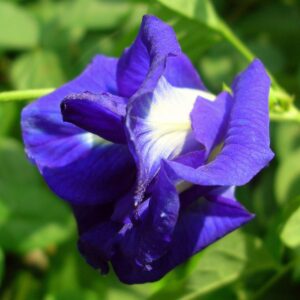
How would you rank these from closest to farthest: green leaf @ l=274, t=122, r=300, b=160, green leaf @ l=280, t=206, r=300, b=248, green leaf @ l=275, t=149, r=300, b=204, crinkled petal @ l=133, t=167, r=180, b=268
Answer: crinkled petal @ l=133, t=167, r=180, b=268, green leaf @ l=280, t=206, r=300, b=248, green leaf @ l=275, t=149, r=300, b=204, green leaf @ l=274, t=122, r=300, b=160

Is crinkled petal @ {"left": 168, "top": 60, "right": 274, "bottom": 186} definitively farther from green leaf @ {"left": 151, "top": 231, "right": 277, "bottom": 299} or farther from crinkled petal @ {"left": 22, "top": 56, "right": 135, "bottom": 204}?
green leaf @ {"left": 151, "top": 231, "right": 277, "bottom": 299}

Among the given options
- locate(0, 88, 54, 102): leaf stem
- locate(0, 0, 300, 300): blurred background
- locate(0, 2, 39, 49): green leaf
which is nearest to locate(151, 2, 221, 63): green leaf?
locate(0, 0, 300, 300): blurred background

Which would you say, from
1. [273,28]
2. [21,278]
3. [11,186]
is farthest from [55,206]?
[273,28]

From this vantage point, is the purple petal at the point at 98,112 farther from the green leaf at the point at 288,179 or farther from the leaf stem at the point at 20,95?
the green leaf at the point at 288,179

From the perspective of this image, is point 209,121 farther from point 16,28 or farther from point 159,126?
point 16,28

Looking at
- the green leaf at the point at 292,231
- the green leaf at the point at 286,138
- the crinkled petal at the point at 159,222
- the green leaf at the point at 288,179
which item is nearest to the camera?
the crinkled petal at the point at 159,222

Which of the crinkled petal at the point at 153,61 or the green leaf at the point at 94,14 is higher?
the crinkled petal at the point at 153,61

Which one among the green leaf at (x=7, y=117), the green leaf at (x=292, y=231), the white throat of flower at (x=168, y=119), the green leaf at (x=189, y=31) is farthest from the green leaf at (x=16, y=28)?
the green leaf at (x=292, y=231)

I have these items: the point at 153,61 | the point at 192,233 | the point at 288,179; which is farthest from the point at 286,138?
the point at 153,61
